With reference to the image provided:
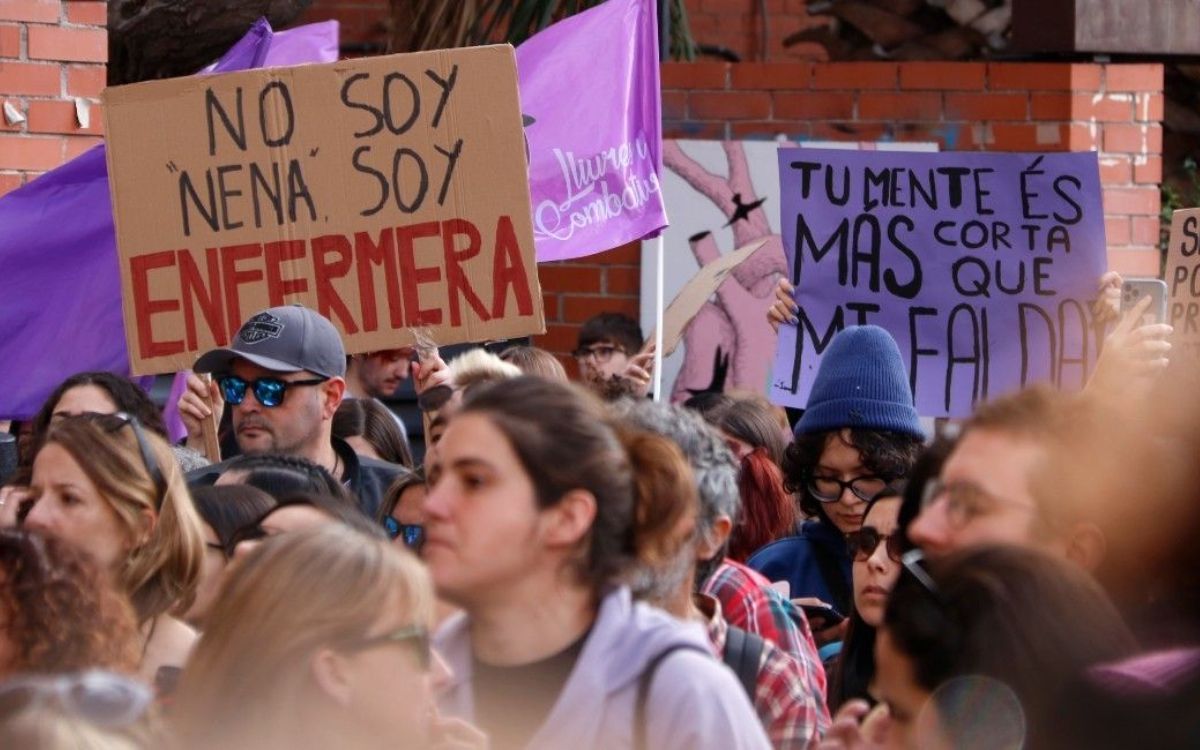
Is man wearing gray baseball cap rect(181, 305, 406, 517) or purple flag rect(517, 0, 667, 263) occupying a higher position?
purple flag rect(517, 0, 667, 263)

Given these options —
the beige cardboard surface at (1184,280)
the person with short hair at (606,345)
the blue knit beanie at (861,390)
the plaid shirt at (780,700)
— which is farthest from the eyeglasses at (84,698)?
the person with short hair at (606,345)

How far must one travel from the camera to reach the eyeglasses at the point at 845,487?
464 centimetres

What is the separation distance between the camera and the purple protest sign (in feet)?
20.1

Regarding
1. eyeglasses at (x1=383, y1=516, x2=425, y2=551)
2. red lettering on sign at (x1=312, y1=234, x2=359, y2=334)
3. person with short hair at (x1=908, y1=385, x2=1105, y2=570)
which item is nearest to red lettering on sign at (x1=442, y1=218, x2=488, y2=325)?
red lettering on sign at (x1=312, y1=234, x2=359, y2=334)

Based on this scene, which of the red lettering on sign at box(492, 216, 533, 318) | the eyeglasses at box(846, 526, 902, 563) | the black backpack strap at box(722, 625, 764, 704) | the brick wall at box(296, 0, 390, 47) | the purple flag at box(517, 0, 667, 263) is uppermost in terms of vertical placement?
the brick wall at box(296, 0, 390, 47)

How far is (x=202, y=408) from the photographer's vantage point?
5.54 meters

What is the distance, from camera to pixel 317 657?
2.54 metres

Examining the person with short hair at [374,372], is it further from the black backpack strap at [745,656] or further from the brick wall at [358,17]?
the brick wall at [358,17]

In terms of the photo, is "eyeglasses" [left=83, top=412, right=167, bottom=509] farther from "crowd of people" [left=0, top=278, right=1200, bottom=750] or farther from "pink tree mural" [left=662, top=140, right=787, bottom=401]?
"pink tree mural" [left=662, top=140, right=787, bottom=401]

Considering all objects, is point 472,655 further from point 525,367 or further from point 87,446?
point 525,367

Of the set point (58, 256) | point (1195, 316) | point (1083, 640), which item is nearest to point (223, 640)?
point (1083, 640)

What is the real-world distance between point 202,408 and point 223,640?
9.89ft

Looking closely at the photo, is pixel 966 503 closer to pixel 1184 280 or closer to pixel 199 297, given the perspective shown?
pixel 199 297

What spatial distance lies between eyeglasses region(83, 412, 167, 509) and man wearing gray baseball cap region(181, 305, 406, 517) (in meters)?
0.86
